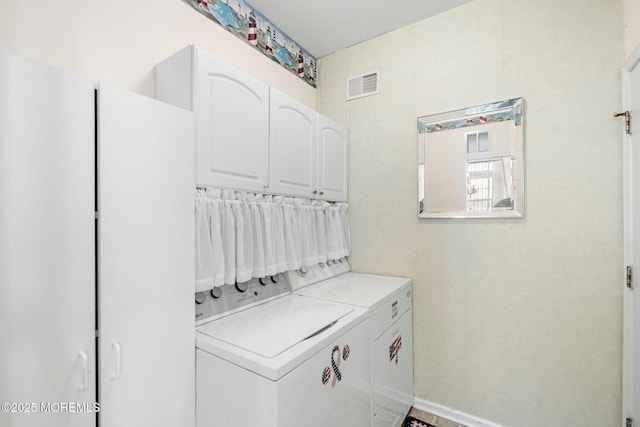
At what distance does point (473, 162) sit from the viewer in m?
1.95

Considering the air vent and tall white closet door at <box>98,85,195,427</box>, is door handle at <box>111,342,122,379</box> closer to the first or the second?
tall white closet door at <box>98,85,195,427</box>

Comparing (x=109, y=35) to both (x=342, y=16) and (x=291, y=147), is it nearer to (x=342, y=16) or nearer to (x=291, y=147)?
(x=291, y=147)

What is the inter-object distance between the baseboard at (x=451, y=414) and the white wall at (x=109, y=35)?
2.65 m

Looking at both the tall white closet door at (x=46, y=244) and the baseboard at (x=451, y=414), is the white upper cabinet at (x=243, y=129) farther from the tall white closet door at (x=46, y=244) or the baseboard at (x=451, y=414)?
the baseboard at (x=451, y=414)

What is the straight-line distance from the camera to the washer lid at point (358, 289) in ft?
5.57

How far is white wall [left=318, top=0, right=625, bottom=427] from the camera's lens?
63.7 inches

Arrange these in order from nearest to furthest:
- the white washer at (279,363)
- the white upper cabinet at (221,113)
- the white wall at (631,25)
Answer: the white washer at (279,363) < the white upper cabinet at (221,113) < the white wall at (631,25)

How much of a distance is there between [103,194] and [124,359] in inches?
21.8

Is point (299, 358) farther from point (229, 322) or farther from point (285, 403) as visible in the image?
point (229, 322)

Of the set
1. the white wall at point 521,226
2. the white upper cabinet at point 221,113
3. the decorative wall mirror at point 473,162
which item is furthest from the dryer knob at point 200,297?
the decorative wall mirror at point 473,162

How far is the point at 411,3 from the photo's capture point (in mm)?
1978

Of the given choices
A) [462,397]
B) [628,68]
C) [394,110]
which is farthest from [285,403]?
[628,68]

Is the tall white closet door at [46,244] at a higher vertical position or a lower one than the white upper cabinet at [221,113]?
lower

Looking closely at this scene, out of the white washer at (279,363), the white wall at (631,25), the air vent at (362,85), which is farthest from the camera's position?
the air vent at (362,85)
